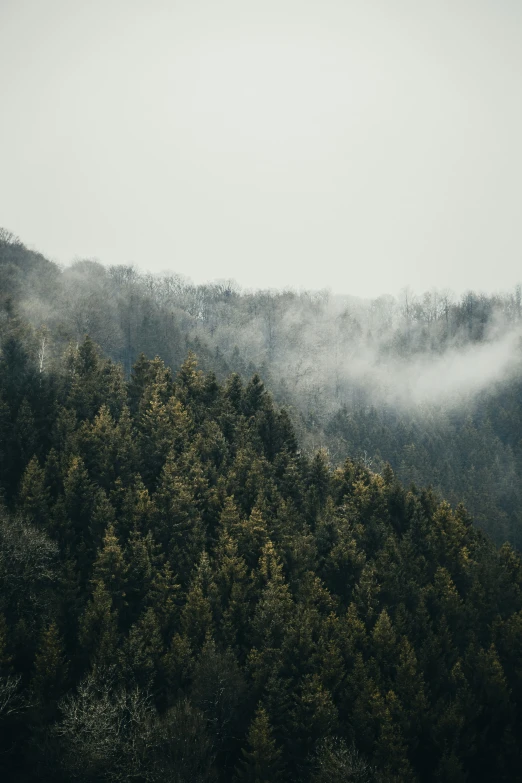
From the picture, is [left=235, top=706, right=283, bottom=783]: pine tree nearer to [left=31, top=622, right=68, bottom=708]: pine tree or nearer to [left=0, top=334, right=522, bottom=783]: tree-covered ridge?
[left=0, top=334, right=522, bottom=783]: tree-covered ridge

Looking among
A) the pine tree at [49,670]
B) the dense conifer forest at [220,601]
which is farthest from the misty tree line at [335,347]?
the pine tree at [49,670]

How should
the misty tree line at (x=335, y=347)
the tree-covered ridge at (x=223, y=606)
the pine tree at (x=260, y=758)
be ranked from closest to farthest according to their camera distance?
the pine tree at (x=260, y=758)
the tree-covered ridge at (x=223, y=606)
the misty tree line at (x=335, y=347)

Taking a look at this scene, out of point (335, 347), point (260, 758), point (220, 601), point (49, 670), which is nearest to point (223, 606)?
point (220, 601)

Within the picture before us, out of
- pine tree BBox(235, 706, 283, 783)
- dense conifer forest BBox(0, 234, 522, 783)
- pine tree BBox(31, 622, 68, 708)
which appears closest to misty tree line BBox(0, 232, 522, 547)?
A: dense conifer forest BBox(0, 234, 522, 783)

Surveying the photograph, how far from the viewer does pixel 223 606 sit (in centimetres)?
3756

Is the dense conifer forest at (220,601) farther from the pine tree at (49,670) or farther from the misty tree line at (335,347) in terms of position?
the misty tree line at (335,347)

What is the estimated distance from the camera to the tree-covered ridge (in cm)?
2847

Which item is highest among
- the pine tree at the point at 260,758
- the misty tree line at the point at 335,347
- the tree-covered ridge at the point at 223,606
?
the misty tree line at the point at 335,347

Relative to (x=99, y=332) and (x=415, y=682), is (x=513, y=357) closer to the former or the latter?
(x=99, y=332)

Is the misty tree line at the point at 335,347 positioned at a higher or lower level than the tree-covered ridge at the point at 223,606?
higher

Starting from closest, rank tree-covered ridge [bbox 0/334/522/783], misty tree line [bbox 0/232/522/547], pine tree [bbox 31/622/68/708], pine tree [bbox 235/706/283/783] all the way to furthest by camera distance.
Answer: pine tree [bbox 235/706/283/783] < tree-covered ridge [bbox 0/334/522/783] < pine tree [bbox 31/622/68/708] < misty tree line [bbox 0/232/522/547]

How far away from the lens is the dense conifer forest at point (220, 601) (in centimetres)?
2855

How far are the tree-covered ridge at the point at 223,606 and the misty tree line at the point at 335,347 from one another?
15.7 meters

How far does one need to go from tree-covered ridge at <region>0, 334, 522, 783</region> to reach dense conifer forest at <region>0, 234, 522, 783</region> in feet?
0.53
